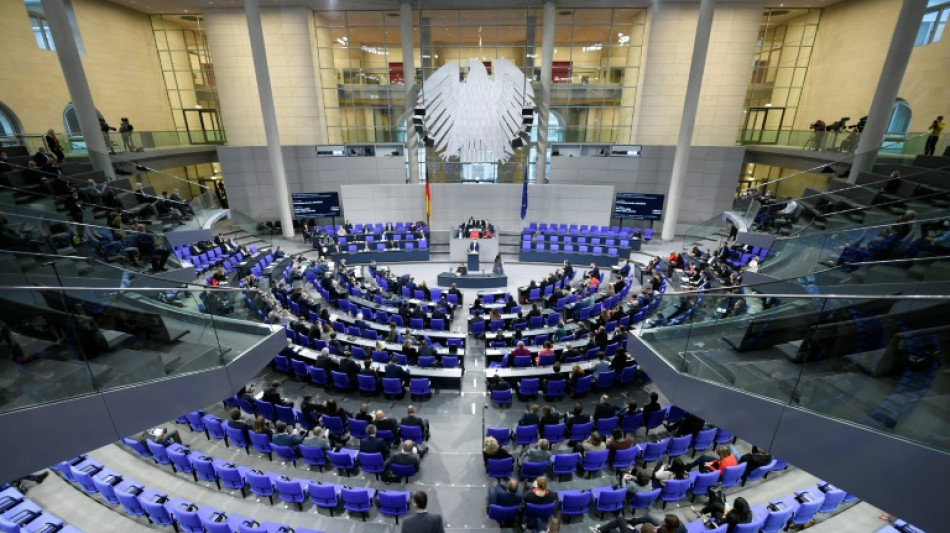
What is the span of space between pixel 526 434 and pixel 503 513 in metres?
1.73

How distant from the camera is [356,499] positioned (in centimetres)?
634

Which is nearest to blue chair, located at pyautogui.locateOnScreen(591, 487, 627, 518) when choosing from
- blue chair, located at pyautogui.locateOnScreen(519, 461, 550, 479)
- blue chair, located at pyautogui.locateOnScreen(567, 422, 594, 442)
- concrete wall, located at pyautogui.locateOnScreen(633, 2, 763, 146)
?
blue chair, located at pyautogui.locateOnScreen(519, 461, 550, 479)

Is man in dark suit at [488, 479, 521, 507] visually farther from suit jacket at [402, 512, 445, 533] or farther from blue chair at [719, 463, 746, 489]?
blue chair at [719, 463, 746, 489]

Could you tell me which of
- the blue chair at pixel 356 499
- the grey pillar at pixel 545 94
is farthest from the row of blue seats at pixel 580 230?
the blue chair at pixel 356 499

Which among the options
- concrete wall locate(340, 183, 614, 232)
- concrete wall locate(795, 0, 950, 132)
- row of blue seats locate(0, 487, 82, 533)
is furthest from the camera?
concrete wall locate(340, 183, 614, 232)

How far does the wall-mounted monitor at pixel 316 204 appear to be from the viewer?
21594mm

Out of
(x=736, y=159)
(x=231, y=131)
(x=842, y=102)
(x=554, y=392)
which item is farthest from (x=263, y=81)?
(x=842, y=102)

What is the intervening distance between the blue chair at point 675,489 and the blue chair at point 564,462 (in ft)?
4.67

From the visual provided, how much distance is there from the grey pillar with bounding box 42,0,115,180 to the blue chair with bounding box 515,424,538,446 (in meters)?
17.4

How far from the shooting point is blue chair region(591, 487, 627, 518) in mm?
6312

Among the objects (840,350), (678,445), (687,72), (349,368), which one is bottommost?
(678,445)

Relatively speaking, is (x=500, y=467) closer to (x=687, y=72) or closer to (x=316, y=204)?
(x=316, y=204)

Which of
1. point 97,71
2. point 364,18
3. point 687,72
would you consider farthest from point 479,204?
point 97,71

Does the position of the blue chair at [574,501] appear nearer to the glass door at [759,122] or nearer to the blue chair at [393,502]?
the blue chair at [393,502]
